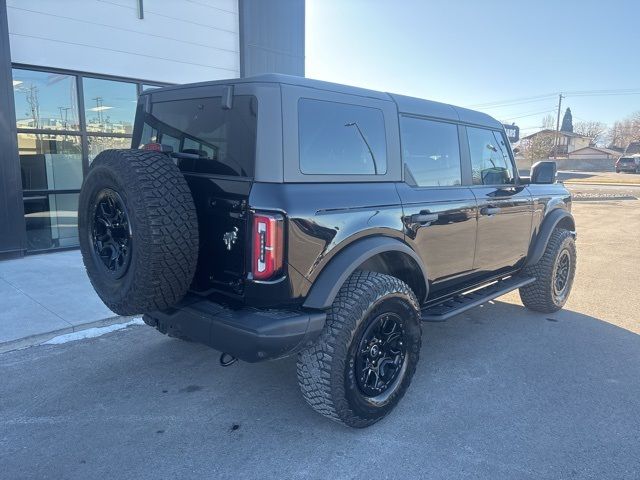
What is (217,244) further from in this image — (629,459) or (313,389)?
(629,459)

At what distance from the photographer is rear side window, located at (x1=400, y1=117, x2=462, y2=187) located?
351 centimetres

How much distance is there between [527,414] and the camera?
3.18m

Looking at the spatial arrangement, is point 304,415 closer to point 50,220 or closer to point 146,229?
point 146,229

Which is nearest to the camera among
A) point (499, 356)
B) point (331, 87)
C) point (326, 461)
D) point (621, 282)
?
point (326, 461)

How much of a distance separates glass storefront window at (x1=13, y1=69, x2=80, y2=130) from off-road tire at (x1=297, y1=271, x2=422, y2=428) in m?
6.96

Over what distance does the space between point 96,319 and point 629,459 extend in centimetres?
449

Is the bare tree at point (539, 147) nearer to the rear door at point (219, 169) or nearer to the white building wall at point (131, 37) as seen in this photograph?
the white building wall at point (131, 37)

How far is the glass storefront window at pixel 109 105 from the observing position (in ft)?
26.8

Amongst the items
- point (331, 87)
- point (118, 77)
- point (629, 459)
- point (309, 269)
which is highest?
point (118, 77)

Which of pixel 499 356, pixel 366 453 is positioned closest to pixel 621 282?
pixel 499 356

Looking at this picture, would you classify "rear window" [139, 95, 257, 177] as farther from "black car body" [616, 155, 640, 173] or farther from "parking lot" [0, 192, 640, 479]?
"black car body" [616, 155, 640, 173]

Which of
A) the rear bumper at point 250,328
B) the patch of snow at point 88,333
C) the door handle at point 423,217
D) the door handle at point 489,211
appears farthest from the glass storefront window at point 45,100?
the door handle at point 489,211

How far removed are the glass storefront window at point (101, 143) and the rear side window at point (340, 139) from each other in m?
6.62

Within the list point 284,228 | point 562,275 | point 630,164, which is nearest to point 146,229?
point 284,228
